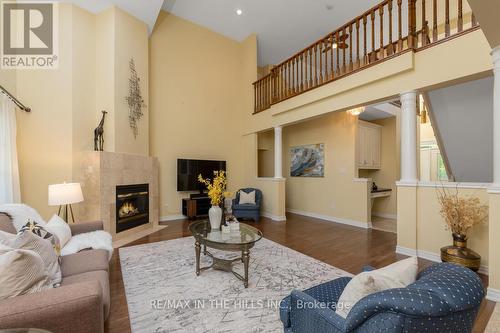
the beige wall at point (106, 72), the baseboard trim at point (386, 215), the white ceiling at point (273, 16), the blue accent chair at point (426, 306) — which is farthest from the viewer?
the baseboard trim at point (386, 215)

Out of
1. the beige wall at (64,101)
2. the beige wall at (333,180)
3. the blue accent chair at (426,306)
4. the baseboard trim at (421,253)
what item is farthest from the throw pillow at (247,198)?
the blue accent chair at (426,306)

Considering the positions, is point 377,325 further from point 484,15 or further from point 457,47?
point 457,47

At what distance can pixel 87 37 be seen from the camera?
4414 millimetres

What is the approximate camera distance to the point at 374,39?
14.3ft

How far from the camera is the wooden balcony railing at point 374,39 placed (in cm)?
322

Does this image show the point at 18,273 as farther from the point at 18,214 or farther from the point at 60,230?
the point at 60,230

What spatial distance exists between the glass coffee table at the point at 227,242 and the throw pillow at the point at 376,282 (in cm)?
141

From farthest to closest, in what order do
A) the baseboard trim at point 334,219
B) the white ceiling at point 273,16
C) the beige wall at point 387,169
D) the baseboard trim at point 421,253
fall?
the beige wall at point 387,169, the white ceiling at point 273,16, the baseboard trim at point 334,219, the baseboard trim at point 421,253

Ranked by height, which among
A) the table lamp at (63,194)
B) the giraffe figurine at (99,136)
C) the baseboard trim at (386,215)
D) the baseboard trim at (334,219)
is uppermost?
the giraffe figurine at (99,136)

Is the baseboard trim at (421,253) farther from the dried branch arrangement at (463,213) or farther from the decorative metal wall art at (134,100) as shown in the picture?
the decorative metal wall art at (134,100)

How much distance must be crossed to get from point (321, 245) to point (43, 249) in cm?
356

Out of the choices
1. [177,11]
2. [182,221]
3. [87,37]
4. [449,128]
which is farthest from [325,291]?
[177,11]

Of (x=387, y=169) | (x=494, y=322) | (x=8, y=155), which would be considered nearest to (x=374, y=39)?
(x=387, y=169)

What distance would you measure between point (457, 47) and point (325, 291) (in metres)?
3.28
